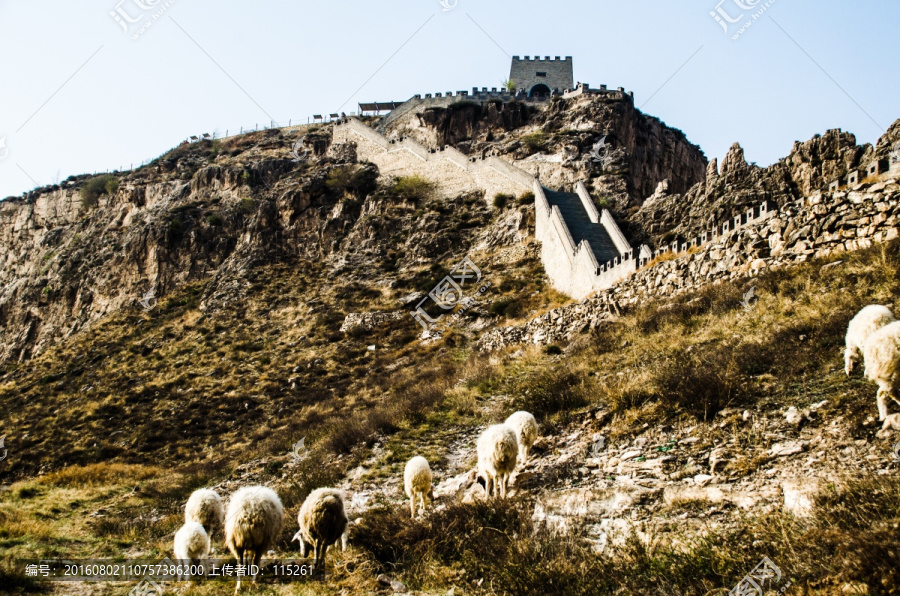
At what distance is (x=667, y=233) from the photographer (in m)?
28.6

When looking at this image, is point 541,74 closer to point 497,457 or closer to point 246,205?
point 246,205

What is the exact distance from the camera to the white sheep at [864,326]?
263 inches

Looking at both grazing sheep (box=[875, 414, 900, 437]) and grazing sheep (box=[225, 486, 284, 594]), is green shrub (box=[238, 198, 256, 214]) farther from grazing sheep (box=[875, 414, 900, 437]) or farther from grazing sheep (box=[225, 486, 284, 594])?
Result: grazing sheep (box=[875, 414, 900, 437])

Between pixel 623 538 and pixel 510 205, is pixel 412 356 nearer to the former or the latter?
pixel 510 205

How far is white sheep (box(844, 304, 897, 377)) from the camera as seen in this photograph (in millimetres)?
6684

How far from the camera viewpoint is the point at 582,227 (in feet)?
101

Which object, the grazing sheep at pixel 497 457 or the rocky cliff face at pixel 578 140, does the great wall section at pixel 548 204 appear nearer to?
the rocky cliff face at pixel 578 140

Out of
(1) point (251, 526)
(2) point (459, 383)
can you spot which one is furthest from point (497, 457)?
(2) point (459, 383)

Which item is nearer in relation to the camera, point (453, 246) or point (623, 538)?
point (623, 538)

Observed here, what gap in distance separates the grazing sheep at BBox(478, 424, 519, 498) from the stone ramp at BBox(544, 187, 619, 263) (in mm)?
18923

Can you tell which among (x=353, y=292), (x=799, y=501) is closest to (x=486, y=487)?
(x=799, y=501)

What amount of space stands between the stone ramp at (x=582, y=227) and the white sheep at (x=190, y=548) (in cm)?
2104

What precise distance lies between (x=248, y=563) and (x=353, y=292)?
30000mm

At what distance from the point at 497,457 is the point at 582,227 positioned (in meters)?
24.5
